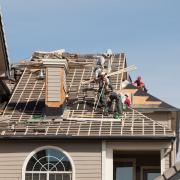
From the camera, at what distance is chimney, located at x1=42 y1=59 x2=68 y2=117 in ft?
88.5

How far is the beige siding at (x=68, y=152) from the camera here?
2534cm

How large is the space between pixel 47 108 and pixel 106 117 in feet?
6.98

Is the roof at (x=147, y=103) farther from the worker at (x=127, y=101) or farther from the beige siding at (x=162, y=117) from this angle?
the worker at (x=127, y=101)

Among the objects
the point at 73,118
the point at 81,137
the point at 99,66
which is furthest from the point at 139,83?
the point at 81,137

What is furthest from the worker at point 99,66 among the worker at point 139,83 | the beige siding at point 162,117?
the beige siding at point 162,117

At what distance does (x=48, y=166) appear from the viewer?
25406mm

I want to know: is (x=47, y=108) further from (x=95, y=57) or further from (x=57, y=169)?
(x=95, y=57)

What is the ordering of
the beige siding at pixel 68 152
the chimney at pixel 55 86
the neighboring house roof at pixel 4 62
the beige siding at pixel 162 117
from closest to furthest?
the beige siding at pixel 68 152 < the chimney at pixel 55 86 < the beige siding at pixel 162 117 < the neighboring house roof at pixel 4 62

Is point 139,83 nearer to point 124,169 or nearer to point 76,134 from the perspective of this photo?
point 124,169

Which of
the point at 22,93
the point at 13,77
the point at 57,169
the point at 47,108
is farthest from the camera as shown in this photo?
the point at 13,77

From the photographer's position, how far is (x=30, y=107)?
27766mm

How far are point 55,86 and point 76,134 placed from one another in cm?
248

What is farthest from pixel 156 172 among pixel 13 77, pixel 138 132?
pixel 13 77

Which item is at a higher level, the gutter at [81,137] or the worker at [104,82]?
the worker at [104,82]
